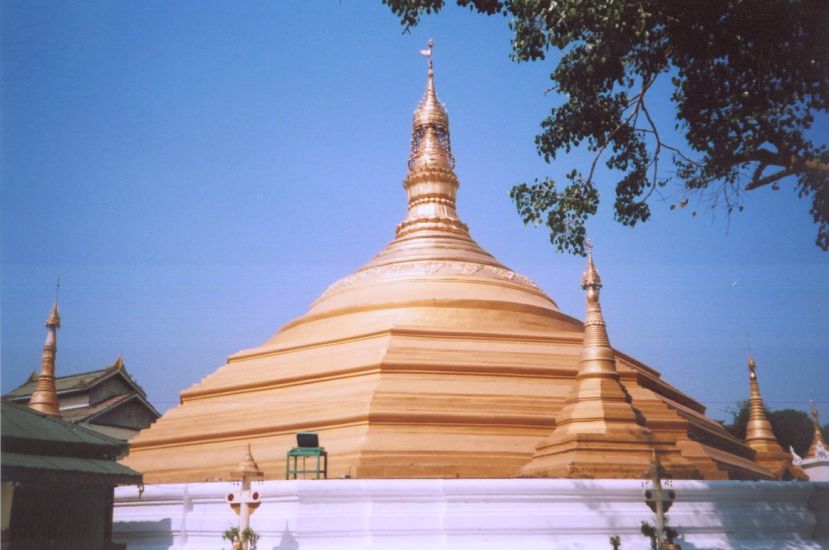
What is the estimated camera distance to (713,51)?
30.4ft

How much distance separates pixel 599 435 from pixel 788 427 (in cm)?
3937

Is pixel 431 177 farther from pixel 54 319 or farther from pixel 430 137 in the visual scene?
pixel 54 319

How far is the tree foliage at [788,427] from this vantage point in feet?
155

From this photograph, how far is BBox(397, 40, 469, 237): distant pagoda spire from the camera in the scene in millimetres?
25156

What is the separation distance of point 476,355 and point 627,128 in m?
8.06

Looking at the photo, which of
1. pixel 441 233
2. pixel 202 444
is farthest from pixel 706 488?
pixel 441 233

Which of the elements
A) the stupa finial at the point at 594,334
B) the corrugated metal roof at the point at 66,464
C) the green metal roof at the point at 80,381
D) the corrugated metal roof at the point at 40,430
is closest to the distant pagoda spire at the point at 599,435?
the stupa finial at the point at 594,334

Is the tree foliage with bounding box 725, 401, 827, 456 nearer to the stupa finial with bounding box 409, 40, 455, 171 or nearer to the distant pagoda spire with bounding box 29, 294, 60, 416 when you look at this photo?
the stupa finial with bounding box 409, 40, 455, 171

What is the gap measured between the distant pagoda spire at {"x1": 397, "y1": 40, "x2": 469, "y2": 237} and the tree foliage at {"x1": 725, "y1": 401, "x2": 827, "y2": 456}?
29.6 meters

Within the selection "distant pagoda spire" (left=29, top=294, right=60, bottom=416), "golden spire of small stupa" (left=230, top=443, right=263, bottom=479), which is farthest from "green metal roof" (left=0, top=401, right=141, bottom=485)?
"distant pagoda spire" (left=29, top=294, right=60, bottom=416)

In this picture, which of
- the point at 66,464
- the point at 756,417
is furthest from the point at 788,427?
the point at 66,464

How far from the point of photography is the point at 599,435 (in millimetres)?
13969

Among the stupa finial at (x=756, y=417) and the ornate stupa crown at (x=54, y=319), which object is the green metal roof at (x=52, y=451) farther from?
the stupa finial at (x=756, y=417)

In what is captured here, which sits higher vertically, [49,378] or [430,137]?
[430,137]
